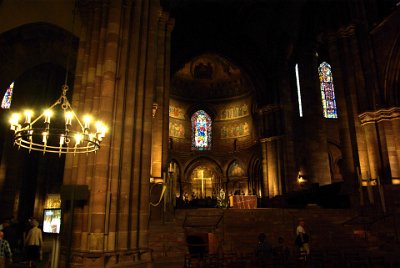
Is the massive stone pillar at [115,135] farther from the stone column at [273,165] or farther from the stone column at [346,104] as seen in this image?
the stone column at [273,165]

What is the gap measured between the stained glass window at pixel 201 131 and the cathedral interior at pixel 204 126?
0.12 m

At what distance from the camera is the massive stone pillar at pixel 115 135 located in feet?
27.1

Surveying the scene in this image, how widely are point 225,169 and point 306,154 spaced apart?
10613 millimetres

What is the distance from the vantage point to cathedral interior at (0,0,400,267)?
8922mm

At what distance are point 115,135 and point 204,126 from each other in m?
27.7

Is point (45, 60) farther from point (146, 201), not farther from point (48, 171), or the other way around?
point (146, 201)

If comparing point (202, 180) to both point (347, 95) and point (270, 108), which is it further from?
point (347, 95)

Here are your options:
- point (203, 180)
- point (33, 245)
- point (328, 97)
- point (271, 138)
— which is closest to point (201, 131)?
point (203, 180)

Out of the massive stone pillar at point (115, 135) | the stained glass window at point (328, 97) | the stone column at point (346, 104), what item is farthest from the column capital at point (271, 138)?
the massive stone pillar at point (115, 135)

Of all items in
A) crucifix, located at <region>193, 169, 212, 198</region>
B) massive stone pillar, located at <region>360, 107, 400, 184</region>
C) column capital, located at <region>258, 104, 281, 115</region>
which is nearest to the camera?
massive stone pillar, located at <region>360, 107, 400, 184</region>

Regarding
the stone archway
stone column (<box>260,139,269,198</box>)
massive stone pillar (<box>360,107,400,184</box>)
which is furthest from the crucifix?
massive stone pillar (<box>360,107,400,184</box>)

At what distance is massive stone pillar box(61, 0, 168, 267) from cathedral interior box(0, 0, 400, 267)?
36mm

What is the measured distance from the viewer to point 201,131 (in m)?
36.3

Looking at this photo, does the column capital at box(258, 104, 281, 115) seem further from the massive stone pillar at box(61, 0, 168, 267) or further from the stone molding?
the massive stone pillar at box(61, 0, 168, 267)
